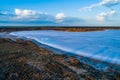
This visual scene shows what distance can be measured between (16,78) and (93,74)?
126 inches

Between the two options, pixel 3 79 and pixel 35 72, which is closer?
pixel 3 79

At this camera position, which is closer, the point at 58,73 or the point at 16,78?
the point at 16,78

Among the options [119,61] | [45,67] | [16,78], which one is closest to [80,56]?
[119,61]

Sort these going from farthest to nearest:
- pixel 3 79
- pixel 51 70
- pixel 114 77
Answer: pixel 51 70
pixel 114 77
pixel 3 79

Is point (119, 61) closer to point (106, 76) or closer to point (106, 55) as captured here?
point (106, 55)

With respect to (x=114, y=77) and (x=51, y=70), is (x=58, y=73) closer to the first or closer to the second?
(x=51, y=70)

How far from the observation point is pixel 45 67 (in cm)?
835

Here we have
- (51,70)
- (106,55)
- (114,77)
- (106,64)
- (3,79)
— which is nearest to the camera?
(3,79)

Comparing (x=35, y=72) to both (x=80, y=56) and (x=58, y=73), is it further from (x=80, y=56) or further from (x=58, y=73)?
(x=80, y=56)

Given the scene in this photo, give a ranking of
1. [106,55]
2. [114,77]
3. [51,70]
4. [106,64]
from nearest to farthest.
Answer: [114,77]
[51,70]
[106,64]
[106,55]

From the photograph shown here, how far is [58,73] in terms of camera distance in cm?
749

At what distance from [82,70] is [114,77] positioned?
1496mm

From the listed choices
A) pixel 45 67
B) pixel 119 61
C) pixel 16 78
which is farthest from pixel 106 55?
pixel 16 78

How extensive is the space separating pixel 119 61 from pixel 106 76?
2538 millimetres
